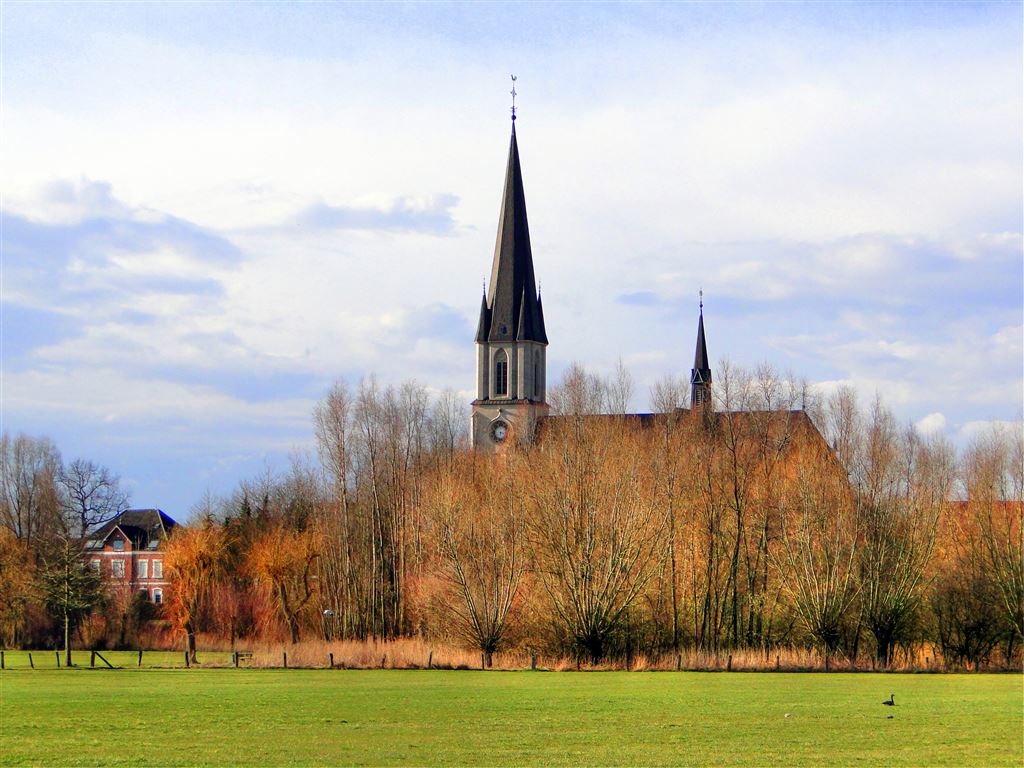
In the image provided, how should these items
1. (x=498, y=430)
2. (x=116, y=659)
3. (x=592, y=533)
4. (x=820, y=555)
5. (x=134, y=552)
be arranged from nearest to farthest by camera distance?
(x=592, y=533)
(x=820, y=555)
(x=116, y=659)
(x=134, y=552)
(x=498, y=430)

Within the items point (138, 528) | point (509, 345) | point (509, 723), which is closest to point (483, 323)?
point (509, 345)

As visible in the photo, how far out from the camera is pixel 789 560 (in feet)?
189

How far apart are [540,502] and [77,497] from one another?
54.0 m

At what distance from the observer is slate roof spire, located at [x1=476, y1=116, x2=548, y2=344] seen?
353 ft

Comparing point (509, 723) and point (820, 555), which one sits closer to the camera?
point (509, 723)

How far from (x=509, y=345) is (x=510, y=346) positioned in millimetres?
125

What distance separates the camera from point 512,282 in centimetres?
11106

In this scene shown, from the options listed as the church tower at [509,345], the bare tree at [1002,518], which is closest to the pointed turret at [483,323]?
the church tower at [509,345]

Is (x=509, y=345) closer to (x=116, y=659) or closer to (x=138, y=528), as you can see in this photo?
(x=138, y=528)

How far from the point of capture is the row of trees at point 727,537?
55.8 meters

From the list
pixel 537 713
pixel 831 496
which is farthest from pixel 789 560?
pixel 537 713

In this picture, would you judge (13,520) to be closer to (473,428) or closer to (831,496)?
(473,428)

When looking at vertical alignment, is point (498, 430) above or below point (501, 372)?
below

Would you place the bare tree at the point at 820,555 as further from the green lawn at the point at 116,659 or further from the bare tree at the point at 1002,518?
the green lawn at the point at 116,659
